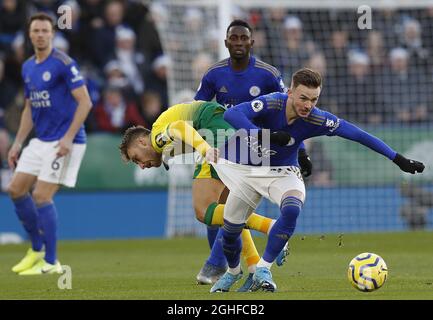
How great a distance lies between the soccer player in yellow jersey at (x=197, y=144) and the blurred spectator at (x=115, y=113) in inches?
339

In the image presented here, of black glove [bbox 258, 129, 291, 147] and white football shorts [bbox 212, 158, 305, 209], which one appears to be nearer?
black glove [bbox 258, 129, 291, 147]

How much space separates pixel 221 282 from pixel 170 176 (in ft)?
27.3

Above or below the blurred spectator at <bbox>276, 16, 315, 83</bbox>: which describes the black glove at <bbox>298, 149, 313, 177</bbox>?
below

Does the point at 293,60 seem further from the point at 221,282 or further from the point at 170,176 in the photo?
the point at 221,282

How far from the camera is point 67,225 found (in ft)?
55.2

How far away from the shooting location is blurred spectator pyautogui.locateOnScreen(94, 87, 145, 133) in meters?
18.0

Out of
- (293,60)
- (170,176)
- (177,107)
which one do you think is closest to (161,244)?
(170,176)

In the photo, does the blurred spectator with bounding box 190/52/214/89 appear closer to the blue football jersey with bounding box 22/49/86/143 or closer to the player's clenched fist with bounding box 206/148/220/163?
the blue football jersey with bounding box 22/49/86/143

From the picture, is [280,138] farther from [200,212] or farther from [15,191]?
[15,191]

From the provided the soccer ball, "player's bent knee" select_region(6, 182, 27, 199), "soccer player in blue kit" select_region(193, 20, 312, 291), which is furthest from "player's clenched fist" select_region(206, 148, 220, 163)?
"player's bent knee" select_region(6, 182, 27, 199)

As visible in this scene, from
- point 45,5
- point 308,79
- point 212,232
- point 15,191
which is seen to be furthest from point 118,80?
point 308,79

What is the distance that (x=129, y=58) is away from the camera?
1914cm

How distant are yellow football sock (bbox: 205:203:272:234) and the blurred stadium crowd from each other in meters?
8.17

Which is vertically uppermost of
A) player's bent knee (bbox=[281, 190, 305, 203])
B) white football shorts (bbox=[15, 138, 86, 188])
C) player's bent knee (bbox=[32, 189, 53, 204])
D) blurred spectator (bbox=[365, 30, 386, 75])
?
blurred spectator (bbox=[365, 30, 386, 75])
